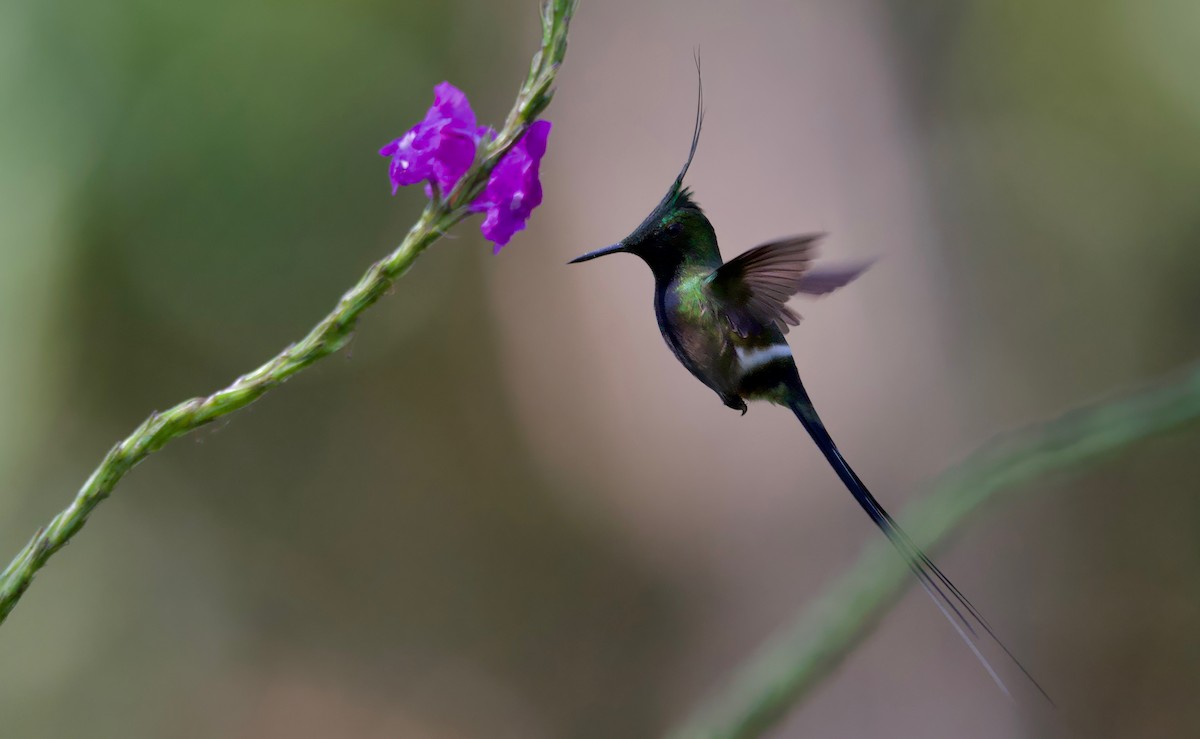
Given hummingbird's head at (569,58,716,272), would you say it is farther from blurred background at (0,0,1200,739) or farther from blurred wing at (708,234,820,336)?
blurred background at (0,0,1200,739)

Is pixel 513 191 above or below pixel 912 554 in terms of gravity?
above

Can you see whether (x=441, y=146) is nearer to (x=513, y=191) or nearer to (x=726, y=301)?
(x=513, y=191)

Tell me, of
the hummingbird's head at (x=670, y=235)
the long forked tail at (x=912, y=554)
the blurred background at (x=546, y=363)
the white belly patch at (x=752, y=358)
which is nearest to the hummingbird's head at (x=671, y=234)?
the hummingbird's head at (x=670, y=235)

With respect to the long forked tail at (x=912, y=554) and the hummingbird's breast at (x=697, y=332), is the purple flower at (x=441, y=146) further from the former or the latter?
the long forked tail at (x=912, y=554)

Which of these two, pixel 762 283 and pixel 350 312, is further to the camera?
pixel 762 283

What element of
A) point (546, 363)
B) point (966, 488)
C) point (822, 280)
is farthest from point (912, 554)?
point (546, 363)

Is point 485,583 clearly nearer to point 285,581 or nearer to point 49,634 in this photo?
point 285,581

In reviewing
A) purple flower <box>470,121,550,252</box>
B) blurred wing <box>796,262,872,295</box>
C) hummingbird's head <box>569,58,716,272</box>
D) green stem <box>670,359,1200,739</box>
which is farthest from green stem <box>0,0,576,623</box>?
green stem <box>670,359,1200,739</box>
